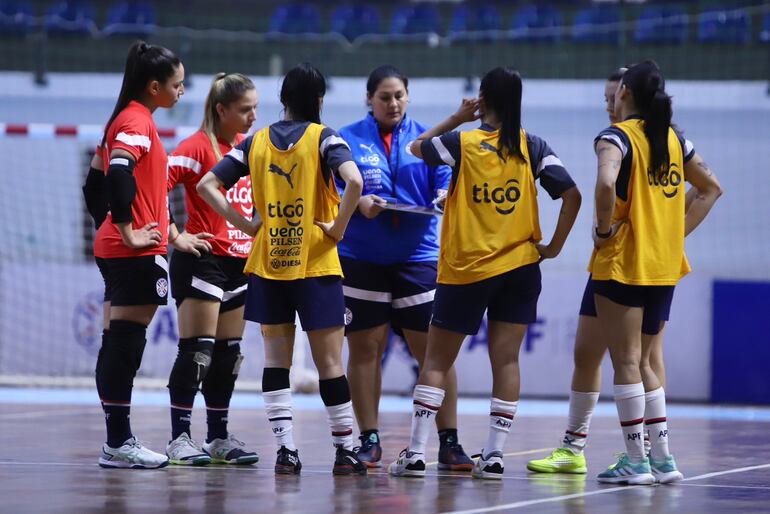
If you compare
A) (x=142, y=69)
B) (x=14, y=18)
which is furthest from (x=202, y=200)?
(x=14, y=18)

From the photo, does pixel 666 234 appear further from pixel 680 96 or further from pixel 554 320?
pixel 680 96

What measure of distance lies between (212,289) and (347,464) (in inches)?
50.4

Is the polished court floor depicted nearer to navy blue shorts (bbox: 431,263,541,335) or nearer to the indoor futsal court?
the indoor futsal court

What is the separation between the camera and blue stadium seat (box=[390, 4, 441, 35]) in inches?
784

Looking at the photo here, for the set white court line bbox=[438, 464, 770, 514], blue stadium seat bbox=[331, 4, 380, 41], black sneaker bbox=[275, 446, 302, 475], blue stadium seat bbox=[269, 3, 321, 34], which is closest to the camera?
white court line bbox=[438, 464, 770, 514]

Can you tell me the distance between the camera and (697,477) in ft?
20.4

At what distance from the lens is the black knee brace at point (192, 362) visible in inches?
260

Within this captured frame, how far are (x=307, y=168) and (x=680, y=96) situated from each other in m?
10.7

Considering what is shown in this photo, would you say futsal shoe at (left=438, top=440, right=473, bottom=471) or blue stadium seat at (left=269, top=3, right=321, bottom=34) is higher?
blue stadium seat at (left=269, top=3, right=321, bottom=34)

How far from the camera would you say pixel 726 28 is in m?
16.2

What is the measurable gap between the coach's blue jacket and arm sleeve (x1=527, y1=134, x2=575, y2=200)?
817 mm

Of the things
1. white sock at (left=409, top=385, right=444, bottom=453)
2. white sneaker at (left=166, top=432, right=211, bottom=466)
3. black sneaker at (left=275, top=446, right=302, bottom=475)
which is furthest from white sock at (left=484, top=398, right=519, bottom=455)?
white sneaker at (left=166, top=432, right=211, bottom=466)

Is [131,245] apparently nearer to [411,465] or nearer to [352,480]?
[352,480]

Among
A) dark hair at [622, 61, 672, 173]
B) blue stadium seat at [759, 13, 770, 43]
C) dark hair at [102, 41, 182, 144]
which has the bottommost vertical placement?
dark hair at [622, 61, 672, 173]
